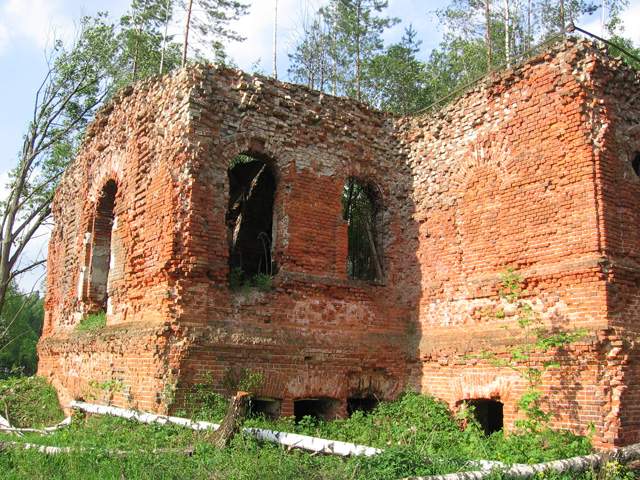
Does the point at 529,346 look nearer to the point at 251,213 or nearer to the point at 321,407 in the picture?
the point at 321,407

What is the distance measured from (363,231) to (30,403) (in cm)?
729

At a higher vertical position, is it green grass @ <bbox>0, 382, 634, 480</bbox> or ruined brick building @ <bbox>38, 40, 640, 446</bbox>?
ruined brick building @ <bbox>38, 40, 640, 446</bbox>

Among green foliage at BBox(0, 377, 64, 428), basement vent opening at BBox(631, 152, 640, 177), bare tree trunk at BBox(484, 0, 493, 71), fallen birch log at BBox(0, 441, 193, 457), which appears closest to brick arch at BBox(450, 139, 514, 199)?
basement vent opening at BBox(631, 152, 640, 177)

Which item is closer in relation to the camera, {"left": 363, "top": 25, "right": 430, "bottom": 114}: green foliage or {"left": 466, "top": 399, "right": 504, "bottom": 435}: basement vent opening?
{"left": 466, "top": 399, "right": 504, "bottom": 435}: basement vent opening

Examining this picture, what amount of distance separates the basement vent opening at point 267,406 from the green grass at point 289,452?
503 millimetres

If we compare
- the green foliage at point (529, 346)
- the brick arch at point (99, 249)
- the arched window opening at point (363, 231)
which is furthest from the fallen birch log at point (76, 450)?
the arched window opening at point (363, 231)

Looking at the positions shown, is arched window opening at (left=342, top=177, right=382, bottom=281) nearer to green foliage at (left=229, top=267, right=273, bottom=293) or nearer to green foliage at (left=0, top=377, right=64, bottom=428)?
green foliage at (left=229, top=267, right=273, bottom=293)

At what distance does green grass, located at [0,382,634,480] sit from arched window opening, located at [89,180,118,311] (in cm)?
265

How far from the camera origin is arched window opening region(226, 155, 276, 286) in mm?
12298

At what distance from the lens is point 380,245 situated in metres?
10.4

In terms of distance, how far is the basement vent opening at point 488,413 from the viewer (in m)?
8.88

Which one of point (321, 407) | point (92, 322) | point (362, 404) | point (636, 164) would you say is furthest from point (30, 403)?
point (636, 164)

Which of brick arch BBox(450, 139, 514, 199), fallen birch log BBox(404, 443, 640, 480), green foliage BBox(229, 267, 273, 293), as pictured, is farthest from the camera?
brick arch BBox(450, 139, 514, 199)

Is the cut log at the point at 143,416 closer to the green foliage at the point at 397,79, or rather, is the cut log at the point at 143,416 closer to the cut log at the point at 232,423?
the cut log at the point at 232,423
